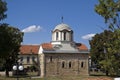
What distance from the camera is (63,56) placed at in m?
79.6

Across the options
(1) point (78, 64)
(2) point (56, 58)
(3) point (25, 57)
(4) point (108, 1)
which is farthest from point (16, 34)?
(4) point (108, 1)

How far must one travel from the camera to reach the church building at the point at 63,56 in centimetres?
7831

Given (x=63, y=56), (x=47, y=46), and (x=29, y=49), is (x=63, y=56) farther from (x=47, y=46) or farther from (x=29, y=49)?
(x=29, y=49)

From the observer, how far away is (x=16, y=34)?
75.0m

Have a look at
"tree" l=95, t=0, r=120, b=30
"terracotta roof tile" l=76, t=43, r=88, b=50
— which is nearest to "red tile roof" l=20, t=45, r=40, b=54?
"terracotta roof tile" l=76, t=43, r=88, b=50

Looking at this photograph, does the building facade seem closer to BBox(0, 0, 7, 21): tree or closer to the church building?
the church building

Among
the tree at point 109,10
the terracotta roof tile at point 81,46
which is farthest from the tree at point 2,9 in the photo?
the terracotta roof tile at point 81,46

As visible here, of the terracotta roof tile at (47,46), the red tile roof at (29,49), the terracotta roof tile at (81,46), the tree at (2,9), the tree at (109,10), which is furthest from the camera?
the red tile roof at (29,49)

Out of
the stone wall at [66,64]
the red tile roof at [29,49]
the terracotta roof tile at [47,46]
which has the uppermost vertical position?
the red tile roof at [29,49]

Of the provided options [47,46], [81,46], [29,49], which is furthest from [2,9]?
[29,49]

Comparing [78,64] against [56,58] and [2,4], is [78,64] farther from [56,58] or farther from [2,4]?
[2,4]

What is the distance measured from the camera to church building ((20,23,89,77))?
7831 centimetres

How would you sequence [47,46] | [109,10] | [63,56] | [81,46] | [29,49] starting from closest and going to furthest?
[109,10]
[63,56]
[47,46]
[81,46]
[29,49]

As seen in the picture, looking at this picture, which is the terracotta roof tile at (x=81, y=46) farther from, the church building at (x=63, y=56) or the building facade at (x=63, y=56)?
the building facade at (x=63, y=56)
